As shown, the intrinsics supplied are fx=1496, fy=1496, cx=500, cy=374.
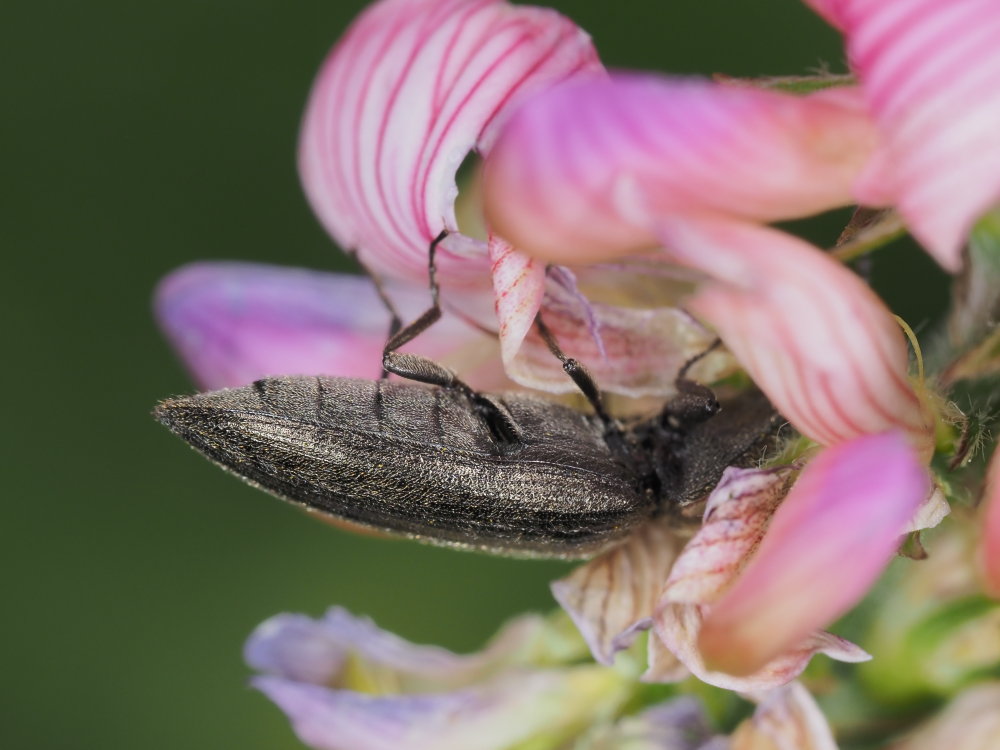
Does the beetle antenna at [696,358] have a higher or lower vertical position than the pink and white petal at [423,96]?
lower

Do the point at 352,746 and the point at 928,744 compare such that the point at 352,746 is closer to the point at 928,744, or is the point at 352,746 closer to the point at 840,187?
the point at 928,744

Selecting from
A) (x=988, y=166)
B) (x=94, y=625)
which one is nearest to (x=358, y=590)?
(x=94, y=625)

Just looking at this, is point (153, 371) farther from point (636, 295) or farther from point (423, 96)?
point (423, 96)

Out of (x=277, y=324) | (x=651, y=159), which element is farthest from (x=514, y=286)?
(x=277, y=324)

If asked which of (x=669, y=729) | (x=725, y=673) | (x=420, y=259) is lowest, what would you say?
(x=669, y=729)

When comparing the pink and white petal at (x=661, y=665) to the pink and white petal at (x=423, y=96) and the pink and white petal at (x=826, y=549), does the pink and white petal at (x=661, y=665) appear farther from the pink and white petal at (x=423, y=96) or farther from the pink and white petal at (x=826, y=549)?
the pink and white petal at (x=423, y=96)

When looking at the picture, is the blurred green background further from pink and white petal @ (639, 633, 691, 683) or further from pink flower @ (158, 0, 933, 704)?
pink and white petal @ (639, 633, 691, 683)

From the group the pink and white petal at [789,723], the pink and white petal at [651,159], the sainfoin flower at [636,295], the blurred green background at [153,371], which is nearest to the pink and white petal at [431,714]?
the sainfoin flower at [636,295]
